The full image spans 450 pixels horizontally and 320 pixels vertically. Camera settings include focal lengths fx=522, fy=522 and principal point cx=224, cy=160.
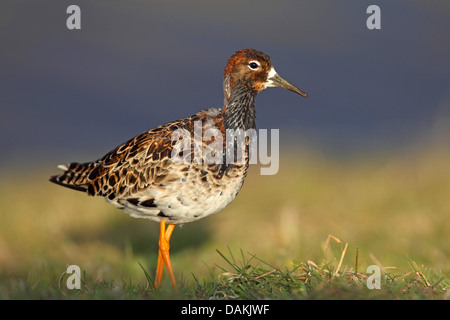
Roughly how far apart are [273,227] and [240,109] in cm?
543

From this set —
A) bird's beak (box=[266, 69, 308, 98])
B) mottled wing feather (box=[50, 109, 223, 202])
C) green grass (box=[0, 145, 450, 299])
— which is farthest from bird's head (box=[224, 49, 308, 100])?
green grass (box=[0, 145, 450, 299])

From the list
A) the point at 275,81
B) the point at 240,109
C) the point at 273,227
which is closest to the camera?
the point at 240,109

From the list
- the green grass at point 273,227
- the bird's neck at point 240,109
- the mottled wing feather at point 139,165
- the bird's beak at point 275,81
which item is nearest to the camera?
the mottled wing feather at point 139,165

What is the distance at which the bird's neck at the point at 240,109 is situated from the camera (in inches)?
280

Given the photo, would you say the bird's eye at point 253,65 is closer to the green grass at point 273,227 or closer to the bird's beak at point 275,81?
the bird's beak at point 275,81

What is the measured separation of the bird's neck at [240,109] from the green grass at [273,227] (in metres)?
1.83

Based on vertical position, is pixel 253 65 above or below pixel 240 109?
above

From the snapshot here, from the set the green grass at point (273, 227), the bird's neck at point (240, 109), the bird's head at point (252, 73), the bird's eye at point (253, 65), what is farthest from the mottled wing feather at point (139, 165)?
the green grass at point (273, 227)

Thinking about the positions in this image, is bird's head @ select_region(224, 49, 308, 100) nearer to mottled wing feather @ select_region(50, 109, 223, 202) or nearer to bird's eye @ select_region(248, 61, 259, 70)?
bird's eye @ select_region(248, 61, 259, 70)

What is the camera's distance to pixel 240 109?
281 inches

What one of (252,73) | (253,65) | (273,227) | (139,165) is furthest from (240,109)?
(273,227)

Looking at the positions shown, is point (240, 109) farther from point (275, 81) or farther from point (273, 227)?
point (273, 227)

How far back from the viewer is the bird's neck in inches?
280

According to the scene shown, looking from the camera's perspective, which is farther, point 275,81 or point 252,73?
point 275,81
